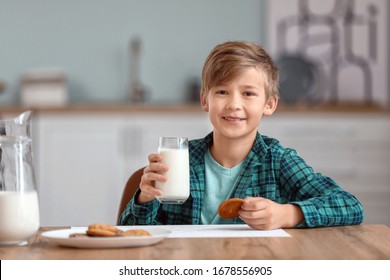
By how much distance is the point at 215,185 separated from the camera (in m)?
1.97

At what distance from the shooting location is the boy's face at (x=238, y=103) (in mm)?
1862

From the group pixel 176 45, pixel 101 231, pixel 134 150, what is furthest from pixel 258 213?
pixel 176 45

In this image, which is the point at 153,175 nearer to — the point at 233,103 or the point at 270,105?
the point at 233,103

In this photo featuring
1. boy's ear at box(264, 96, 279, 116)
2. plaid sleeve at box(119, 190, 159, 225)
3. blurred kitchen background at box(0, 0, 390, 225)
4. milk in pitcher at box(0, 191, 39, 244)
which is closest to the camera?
milk in pitcher at box(0, 191, 39, 244)

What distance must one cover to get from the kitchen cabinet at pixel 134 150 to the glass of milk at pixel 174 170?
9.79 feet

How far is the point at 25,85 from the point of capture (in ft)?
16.1

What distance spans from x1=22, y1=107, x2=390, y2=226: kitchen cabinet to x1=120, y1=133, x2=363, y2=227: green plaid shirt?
260 cm

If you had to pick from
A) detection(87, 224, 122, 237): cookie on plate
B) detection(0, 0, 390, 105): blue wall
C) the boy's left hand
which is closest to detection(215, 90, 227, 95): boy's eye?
the boy's left hand

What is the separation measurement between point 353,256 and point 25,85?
158 inches

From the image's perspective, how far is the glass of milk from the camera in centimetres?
157

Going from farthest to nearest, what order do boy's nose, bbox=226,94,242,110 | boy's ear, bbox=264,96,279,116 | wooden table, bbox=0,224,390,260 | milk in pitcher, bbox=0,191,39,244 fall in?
1. boy's ear, bbox=264,96,279,116
2. boy's nose, bbox=226,94,242,110
3. milk in pitcher, bbox=0,191,39,244
4. wooden table, bbox=0,224,390,260

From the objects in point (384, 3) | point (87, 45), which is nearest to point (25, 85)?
point (87, 45)

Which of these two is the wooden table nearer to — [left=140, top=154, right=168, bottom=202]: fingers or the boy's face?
[left=140, top=154, right=168, bottom=202]: fingers

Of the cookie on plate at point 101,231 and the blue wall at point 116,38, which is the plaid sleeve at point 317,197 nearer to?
the cookie on plate at point 101,231
